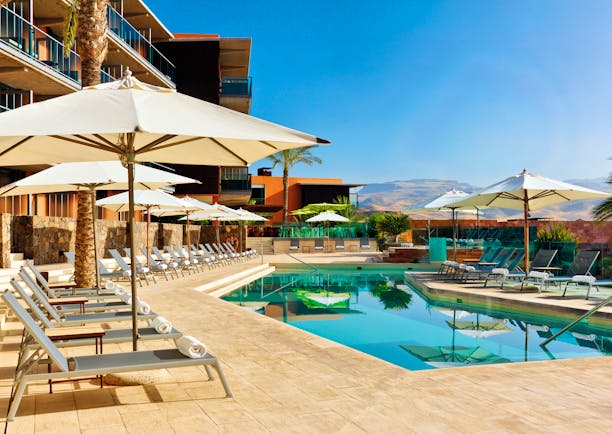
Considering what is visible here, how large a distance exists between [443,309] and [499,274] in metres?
2.84

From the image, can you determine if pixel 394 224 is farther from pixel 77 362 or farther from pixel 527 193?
pixel 77 362

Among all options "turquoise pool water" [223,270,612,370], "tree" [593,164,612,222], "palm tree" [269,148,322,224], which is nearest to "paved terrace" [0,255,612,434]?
"turquoise pool water" [223,270,612,370]

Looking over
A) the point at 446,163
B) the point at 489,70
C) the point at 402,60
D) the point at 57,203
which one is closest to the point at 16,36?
the point at 57,203

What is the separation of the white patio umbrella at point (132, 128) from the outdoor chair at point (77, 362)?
24.8 inches

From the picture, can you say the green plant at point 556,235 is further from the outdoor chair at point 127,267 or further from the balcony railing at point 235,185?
the balcony railing at point 235,185

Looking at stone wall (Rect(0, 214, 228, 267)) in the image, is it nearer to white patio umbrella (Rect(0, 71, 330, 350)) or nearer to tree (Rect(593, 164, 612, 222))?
white patio umbrella (Rect(0, 71, 330, 350))

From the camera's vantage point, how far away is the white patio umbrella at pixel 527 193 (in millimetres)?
13656

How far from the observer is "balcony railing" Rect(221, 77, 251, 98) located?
102 feet

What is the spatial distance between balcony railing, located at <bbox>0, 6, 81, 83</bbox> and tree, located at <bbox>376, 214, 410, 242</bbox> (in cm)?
1778

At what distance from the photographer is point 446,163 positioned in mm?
158250

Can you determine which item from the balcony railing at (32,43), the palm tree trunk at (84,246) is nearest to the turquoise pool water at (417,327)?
the palm tree trunk at (84,246)

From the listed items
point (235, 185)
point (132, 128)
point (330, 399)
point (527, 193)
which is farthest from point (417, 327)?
point (235, 185)

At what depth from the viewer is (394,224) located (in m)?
32.4

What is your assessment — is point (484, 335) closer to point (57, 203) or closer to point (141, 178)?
point (141, 178)
